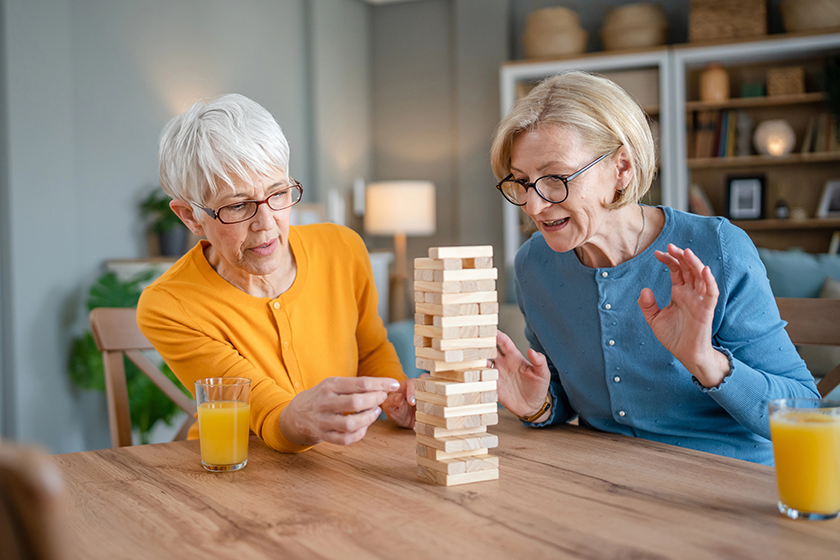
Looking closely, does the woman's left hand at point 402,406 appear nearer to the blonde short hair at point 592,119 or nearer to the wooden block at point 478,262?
the wooden block at point 478,262

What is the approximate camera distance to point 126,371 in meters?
3.27

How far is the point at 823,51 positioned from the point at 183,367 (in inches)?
185

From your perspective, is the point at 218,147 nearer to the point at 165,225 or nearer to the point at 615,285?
the point at 615,285

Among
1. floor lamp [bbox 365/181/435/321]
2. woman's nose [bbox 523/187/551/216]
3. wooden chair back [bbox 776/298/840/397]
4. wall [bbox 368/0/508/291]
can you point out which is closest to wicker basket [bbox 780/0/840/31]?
wall [bbox 368/0/508/291]

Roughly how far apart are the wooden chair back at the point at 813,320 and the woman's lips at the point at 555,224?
576 millimetres

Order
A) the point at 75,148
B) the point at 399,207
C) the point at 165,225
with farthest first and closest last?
1. the point at 399,207
2. the point at 165,225
3. the point at 75,148

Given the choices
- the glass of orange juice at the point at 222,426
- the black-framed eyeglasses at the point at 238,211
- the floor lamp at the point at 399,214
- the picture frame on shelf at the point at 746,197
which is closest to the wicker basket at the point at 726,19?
the picture frame on shelf at the point at 746,197

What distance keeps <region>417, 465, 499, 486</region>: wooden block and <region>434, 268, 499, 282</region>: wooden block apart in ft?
0.88

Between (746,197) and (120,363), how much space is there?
4.38m

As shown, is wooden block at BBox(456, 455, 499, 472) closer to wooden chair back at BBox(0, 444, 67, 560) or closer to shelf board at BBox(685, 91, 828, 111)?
wooden chair back at BBox(0, 444, 67, 560)

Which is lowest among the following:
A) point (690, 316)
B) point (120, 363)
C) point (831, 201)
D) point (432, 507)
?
point (432, 507)

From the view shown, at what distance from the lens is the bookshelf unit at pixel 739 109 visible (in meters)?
4.57

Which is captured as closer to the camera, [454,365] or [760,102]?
[454,365]

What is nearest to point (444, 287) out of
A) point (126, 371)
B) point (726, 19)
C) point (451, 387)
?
point (451, 387)
